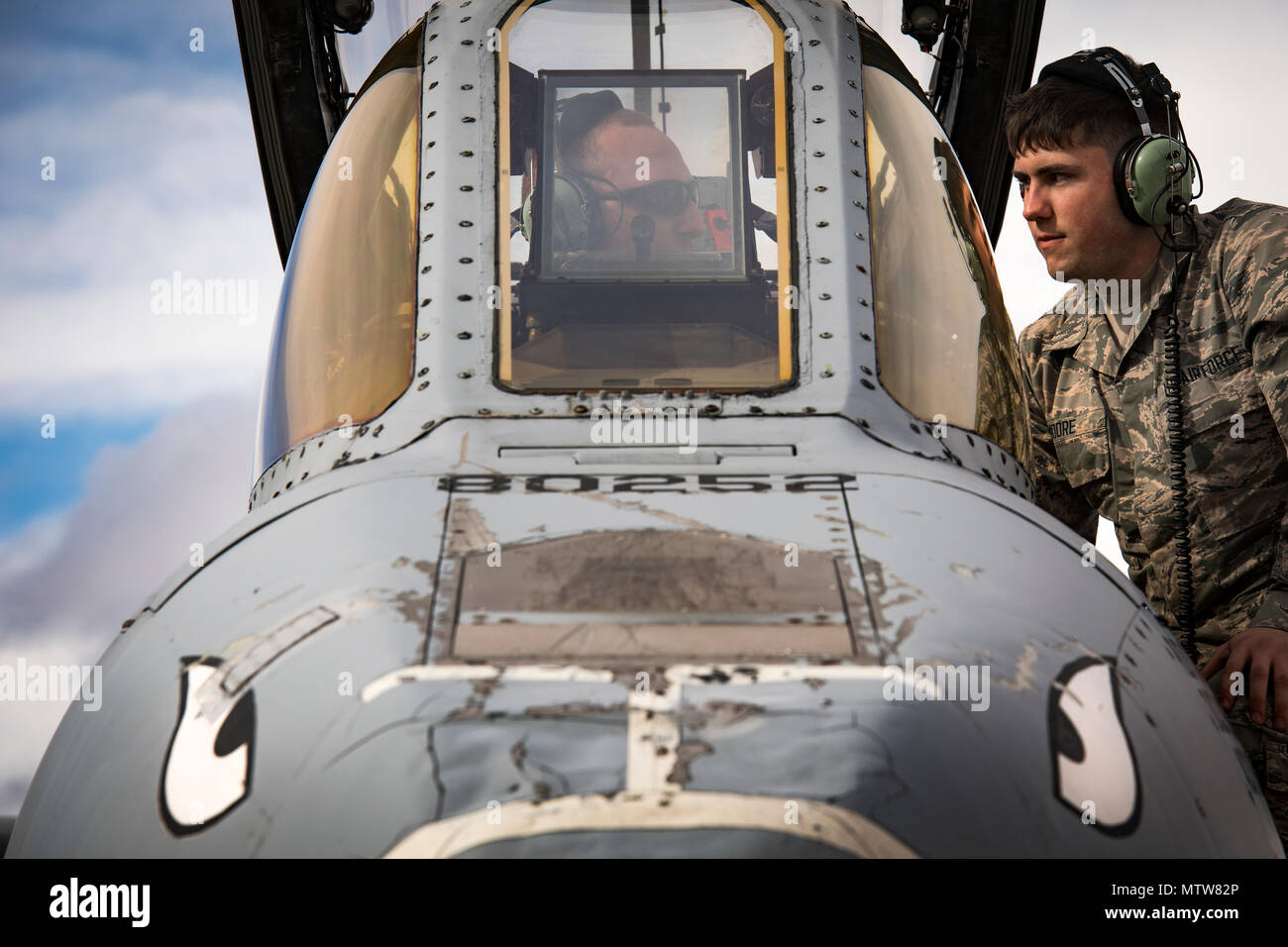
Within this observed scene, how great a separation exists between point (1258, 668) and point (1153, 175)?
1415 mm

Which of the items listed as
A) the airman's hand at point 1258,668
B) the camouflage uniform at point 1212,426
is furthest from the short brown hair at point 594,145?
the airman's hand at point 1258,668

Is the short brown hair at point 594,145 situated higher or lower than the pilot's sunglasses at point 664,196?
higher

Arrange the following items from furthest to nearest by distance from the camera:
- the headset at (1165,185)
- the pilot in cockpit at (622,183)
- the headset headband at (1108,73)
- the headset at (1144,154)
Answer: the headset headband at (1108,73)
the headset at (1144,154)
the headset at (1165,185)
the pilot in cockpit at (622,183)

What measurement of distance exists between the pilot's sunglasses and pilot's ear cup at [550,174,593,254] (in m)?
0.10

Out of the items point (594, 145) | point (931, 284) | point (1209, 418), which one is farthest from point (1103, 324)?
point (594, 145)

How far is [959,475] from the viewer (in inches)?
87.3

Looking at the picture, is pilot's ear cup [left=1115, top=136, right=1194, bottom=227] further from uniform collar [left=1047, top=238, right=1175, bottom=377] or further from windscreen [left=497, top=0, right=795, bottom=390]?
windscreen [left=497, top=0, right=795, bottom=390]

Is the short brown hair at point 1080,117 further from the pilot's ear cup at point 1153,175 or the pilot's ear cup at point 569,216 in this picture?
the pilot's ear cup at point 569,216

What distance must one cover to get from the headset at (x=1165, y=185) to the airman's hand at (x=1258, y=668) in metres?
0.35

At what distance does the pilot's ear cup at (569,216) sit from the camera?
2.93m

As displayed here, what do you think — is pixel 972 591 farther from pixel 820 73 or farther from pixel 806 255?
pixel 820 73

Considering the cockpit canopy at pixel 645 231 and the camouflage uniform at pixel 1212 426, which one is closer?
the cockpit canopy at pixel 645 231

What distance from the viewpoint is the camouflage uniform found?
11.3 ft

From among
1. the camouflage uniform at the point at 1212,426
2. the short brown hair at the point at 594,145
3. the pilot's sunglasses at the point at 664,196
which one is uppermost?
the short brown hair at the point at 594,145
